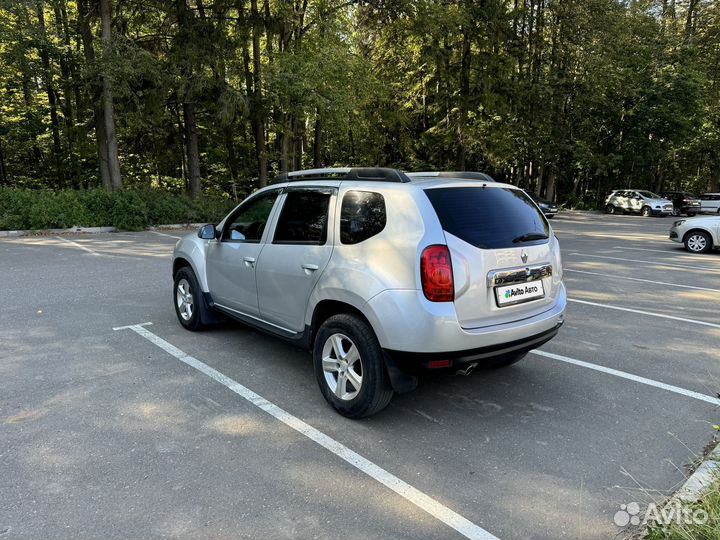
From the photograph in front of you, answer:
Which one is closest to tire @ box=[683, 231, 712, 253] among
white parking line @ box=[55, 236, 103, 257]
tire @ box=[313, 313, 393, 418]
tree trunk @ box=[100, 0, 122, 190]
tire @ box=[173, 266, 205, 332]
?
tire @ box=[313, 313, 393, 418]

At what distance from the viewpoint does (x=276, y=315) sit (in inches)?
168

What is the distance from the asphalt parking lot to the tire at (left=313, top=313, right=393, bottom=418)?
174 mm

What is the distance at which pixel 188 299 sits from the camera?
558 cm

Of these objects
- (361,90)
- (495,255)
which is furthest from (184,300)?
(361,90)

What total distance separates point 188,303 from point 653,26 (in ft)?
119

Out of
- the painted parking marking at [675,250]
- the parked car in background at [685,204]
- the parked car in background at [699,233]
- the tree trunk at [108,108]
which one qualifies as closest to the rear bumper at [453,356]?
the painted parking marking at [675,250]

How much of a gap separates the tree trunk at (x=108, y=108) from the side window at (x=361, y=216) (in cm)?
1541

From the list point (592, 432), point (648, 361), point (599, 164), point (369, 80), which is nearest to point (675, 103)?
point (599, 164)

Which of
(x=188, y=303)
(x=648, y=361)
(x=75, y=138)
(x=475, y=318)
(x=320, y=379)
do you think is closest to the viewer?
(x=475, y=318)

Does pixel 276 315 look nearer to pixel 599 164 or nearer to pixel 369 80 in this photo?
pixel 369 80

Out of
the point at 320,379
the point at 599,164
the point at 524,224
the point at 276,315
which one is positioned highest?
the point at 599,164

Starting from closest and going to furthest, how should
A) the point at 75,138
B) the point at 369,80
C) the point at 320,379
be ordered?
the point at 320,379 < the point at 369,80 < the point at 75,138

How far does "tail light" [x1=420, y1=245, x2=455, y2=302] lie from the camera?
321cm

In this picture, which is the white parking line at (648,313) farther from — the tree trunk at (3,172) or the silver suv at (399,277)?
the tree trunk at (3,172)
